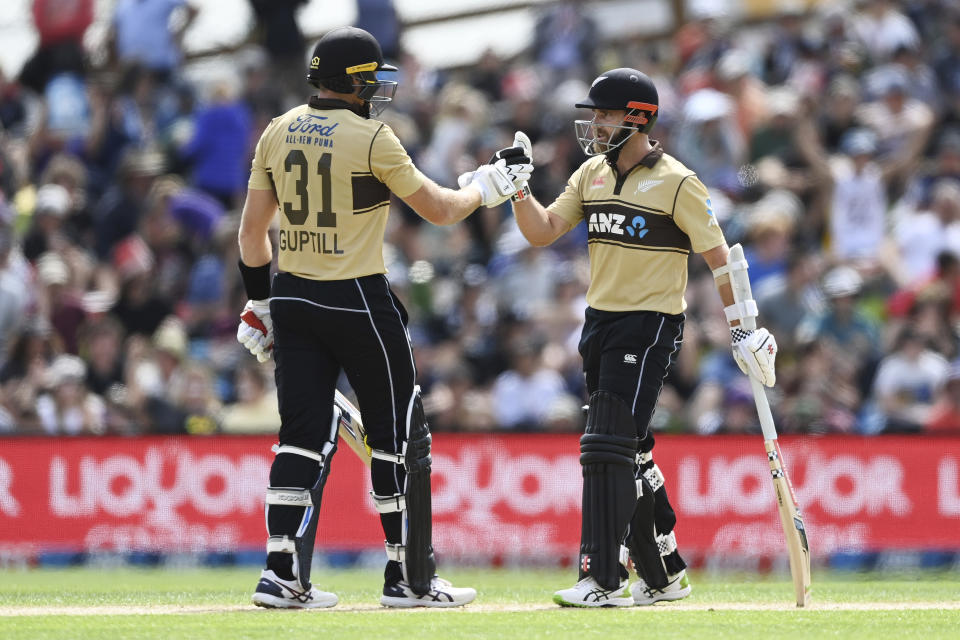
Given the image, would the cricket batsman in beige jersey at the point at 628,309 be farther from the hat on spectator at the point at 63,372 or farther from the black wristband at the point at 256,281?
the hat on spectator at the point at 63,372

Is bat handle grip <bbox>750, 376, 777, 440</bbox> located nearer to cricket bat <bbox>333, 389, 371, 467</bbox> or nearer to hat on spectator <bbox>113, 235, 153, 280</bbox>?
cricket bat <bbox>333, 389, 371, 467</bbox>

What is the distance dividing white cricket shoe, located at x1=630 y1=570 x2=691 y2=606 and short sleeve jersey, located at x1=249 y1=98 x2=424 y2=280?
210 centimetres

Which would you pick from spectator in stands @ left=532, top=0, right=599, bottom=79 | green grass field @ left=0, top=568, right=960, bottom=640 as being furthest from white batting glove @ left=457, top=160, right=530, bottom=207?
spectator in stands @ left=532, top=0, right=599, bottom=79

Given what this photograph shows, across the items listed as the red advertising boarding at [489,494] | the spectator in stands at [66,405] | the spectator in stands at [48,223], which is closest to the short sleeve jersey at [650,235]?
the red advertising boarding at [489,494]

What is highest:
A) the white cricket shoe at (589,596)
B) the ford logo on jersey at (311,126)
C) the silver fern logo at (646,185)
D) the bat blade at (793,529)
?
the ford logo on jersey at (311,126)

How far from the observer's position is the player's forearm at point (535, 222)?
8.37m

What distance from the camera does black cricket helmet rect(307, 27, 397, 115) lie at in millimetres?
7910

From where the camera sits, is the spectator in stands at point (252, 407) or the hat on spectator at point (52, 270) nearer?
the spectator in stands at point (252, 407)

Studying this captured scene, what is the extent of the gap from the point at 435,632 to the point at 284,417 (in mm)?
1497

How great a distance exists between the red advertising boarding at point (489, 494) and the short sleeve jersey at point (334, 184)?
14.2ft

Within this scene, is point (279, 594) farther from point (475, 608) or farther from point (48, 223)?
point (48, 223)

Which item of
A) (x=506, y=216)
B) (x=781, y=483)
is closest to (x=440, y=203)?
(x=781, y=483)

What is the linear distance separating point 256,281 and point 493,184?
1248 millimetres

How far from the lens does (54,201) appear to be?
16266 millimetres
